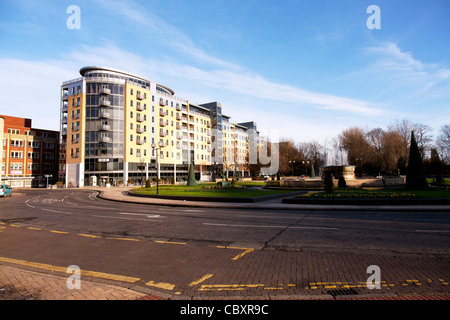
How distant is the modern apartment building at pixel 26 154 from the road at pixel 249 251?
68240 mm

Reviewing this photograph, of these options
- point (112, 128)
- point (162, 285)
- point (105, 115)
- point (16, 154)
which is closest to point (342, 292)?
point (162, 285)

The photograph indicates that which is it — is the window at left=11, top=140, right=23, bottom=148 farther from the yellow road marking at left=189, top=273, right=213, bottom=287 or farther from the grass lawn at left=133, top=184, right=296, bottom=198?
the yellow road marking at left=189, top=273, right=213, bottom=287

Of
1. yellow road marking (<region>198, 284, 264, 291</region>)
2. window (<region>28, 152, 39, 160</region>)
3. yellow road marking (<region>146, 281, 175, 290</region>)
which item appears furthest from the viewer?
window (<region>28, 152, 39, 160</region>)

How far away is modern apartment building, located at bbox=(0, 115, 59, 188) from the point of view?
64.6 metres

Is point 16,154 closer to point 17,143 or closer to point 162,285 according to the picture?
point 17,143

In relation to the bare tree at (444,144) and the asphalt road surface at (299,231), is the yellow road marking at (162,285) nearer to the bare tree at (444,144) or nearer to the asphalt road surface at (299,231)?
the asphalt road surface at (299,231)

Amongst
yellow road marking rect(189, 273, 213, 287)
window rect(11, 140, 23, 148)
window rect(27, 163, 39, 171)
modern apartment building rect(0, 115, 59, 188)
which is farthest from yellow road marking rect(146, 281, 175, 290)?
window rect(11, 140, 23, 148)

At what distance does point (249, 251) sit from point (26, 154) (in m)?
80.9

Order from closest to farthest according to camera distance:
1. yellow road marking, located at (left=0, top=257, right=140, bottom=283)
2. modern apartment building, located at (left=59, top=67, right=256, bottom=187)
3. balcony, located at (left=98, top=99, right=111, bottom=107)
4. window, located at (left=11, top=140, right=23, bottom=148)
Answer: yellow road marking, located at (left=0, top=257, right=140, bottom=283)
balcony, located at (left=98, top=99, right=111, bottom=107)
modern apartment building, located at (left=59, top=67, right=256, bottom=187)
window, located at (left=11, top=140, right=23, bottom=148)

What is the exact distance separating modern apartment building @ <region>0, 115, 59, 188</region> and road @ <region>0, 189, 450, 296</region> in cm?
6824

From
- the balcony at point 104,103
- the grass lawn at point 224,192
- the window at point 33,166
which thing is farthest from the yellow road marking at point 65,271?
the window at point 33,166
